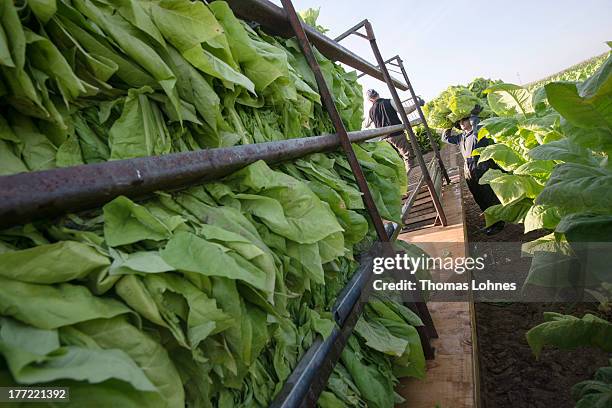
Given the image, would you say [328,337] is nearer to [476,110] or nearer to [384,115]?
[384,115]

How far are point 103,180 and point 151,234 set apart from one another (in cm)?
14

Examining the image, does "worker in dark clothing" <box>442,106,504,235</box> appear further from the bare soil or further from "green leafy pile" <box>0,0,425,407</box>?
"green leafy pile" <box>0,0,425,407</box>

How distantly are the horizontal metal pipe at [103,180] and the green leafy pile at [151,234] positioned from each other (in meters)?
0.05

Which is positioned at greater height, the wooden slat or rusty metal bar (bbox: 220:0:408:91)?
rusty metal bar (bbox: 220:0:408:91)

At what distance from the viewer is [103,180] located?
715 millimetres

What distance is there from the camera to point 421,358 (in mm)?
1723

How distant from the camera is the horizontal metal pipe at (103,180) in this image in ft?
1.91

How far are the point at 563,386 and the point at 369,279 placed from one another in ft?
5.70

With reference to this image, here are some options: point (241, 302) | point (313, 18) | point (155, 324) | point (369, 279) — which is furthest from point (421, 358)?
point (313, 18)

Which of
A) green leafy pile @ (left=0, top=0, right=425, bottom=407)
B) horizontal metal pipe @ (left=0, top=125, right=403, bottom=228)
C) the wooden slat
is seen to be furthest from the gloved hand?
horizontal metal pipe @ (left=0, top=125, right=403, bottom=228)

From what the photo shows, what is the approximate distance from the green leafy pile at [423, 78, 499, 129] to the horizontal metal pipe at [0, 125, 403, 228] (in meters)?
7.04

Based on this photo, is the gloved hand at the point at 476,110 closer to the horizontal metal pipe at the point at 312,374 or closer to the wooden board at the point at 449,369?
the wooden board at the point at 449,369

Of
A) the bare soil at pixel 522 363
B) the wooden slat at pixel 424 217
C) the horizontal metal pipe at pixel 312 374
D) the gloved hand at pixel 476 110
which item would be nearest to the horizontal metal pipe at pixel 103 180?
the horizontal metal pipe at pixel 312 374

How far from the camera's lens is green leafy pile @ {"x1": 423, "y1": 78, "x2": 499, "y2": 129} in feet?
24.3
